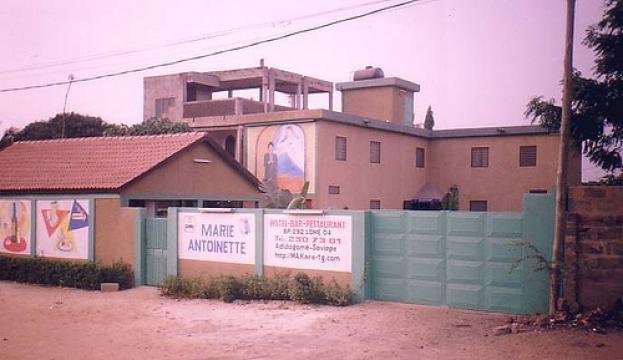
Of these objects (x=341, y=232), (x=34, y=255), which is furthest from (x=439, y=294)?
(x=34, y=255)

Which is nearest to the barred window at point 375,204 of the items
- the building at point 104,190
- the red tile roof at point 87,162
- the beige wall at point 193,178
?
the beige wall at point 193,178

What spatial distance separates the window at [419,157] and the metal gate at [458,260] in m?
23.3

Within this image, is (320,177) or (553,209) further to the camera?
(320,177)

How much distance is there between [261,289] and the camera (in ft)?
49.1

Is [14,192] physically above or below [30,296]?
above

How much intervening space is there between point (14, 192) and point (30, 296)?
5824 mm

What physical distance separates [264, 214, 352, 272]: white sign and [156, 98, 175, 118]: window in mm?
29101

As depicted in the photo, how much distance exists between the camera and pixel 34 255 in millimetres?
20531

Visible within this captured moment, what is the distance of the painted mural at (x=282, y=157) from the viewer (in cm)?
2919

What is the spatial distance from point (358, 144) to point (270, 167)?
4554mm

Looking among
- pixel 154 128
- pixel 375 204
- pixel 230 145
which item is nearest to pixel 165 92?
pixel 154 128

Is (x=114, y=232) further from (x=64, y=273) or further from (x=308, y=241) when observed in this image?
(x=308, y=241)

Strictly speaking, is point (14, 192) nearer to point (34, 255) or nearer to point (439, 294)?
point (34, 255)

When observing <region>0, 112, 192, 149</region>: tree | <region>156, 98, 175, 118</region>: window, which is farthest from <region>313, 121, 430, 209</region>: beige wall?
<region>0, 112, 192, 149</region>: tree
